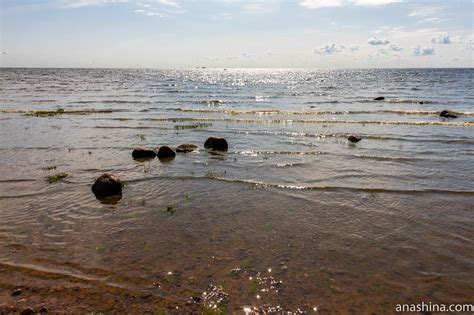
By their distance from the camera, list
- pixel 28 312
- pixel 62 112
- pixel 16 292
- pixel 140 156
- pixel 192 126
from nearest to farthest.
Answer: pixel 28 312
pixel 16 292
pixel 140 156
pixel 192 126
pixel 62 112

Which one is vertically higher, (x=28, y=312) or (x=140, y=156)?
(x=140, y=156)

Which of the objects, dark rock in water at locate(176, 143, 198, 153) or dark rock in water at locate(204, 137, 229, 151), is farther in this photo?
dark rock in water at locate(204, 137, 229, 151)

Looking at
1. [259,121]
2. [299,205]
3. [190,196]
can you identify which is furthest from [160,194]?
[259,121]

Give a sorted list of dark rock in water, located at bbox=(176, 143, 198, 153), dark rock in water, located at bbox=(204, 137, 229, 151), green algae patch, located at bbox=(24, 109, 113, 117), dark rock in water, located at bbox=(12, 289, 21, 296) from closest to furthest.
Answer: dark rock in water, located at bbox=(12, 289, 21, 296) → dark rock in water, located at bbox=(176, 143, 198, 153) → dark rock in water, located at bbox=(204, 137, 229, 151) → green algae patch, located at bbox=(24, 109, 113, 117)

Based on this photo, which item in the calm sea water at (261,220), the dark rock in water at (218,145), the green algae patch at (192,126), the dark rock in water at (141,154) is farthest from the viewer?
the green algae patch at (192,126)

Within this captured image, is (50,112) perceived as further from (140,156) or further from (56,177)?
(56,177)

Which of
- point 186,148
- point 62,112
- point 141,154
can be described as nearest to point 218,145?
point 186,148

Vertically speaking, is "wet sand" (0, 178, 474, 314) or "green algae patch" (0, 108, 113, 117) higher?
"green algae patch" (0, 108, 113, 117)

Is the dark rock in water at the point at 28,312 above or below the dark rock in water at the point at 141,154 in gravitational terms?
below

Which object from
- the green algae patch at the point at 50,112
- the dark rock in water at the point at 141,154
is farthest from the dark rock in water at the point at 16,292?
A: the green algae patch at the point at 50,112

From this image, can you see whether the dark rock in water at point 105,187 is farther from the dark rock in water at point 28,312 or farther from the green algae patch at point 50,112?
the green algae patch at point 50,112

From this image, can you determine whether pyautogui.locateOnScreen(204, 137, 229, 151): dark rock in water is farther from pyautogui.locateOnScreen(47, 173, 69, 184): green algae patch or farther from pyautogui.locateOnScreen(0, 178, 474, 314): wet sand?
pyautogui.locateOnScreen(47, 173, 69, 184): green algae patch

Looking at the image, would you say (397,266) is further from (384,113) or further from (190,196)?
(384,113)

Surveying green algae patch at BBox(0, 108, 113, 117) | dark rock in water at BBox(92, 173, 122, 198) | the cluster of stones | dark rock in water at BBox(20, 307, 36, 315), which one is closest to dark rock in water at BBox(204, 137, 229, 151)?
the cluster of stones
